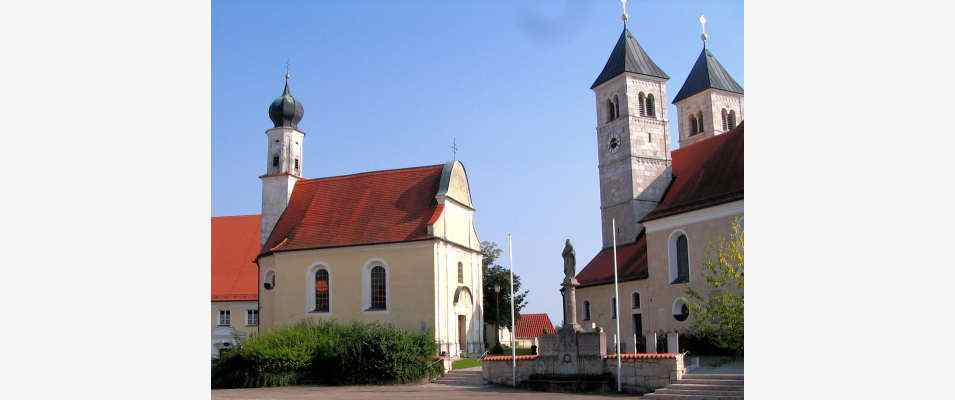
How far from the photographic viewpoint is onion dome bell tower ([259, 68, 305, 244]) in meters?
36.6

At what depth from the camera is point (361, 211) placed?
33.4m

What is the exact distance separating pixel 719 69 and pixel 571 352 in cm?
3621

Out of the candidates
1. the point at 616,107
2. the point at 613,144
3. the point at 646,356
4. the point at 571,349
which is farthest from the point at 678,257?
the point at 616,107

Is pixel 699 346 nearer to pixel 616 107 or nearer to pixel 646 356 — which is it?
pixel 646 356

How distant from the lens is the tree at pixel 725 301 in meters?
18.5

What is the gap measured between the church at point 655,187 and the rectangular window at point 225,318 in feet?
52.5

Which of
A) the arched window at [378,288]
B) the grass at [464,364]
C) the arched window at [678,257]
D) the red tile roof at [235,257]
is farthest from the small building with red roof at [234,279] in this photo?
the arched window at [678,257]

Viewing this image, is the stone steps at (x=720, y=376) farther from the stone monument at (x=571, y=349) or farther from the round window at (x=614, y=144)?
the round window at (x=614, y=144)

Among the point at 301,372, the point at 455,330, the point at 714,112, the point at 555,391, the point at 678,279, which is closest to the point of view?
the point at 555,391
